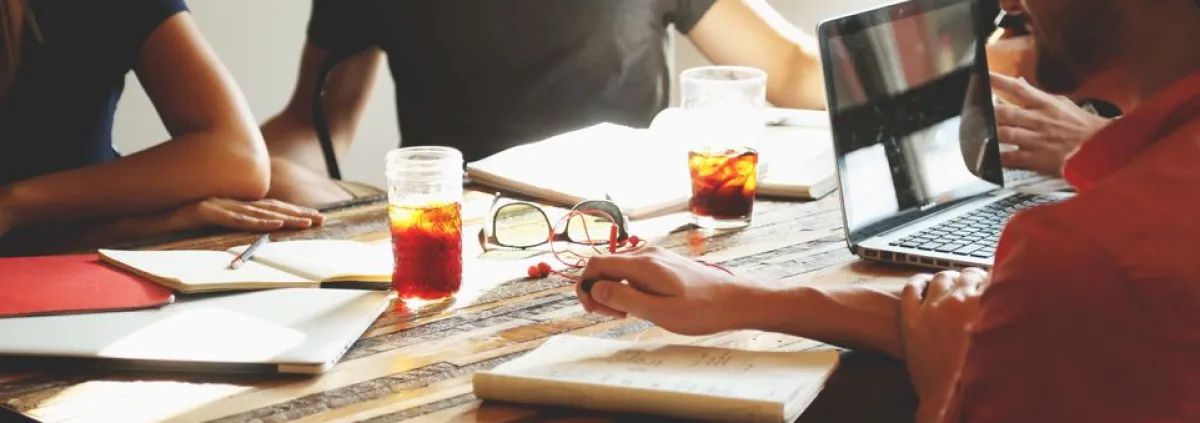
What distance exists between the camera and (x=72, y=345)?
118 cm

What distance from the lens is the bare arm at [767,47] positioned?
92.7 inches

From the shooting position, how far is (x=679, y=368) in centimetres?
111

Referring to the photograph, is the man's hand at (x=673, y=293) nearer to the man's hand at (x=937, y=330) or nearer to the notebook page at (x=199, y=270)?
the man's hand at (x=937, y=330)

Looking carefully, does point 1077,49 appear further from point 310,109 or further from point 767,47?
point 310,109

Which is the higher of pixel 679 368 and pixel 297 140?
pixel 297 140

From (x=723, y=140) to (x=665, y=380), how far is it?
655 millimetres

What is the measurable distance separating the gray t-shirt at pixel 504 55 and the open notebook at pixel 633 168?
0.48 m

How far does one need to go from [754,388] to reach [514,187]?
2.71 feet

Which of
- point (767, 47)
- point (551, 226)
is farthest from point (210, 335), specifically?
point (767, 47)

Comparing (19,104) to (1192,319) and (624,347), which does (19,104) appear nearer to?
(624,347)

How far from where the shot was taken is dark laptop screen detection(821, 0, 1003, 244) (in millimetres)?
1553

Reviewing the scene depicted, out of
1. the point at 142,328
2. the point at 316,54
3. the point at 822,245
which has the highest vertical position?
the point at 316,54

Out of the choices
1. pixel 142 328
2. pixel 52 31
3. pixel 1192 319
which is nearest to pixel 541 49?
pixel 52 31

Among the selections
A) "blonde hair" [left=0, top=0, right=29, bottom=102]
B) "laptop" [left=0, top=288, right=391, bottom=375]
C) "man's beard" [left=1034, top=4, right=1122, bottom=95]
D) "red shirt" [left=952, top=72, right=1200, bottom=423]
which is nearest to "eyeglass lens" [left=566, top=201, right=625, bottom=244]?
"laptop" [left=0, top=288, right=391, bottom=375]
